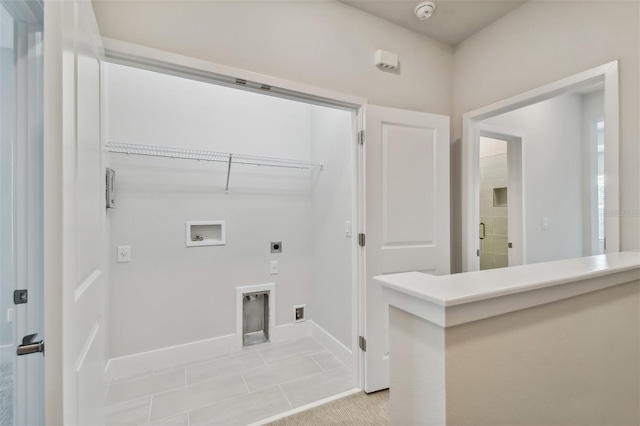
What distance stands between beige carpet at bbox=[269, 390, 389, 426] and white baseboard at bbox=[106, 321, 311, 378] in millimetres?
1060

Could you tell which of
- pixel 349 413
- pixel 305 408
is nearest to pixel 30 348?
pixel 305 408

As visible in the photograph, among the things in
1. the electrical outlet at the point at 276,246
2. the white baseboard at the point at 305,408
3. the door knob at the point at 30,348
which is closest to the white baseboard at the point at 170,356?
the electrical outlet at the point at 276,246

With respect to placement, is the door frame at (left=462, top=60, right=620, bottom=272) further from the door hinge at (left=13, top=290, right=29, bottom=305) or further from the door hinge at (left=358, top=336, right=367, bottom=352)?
the door hinge at (left=13, top=290, right=29, bottom=305)

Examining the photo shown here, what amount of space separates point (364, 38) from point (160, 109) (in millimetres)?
1740

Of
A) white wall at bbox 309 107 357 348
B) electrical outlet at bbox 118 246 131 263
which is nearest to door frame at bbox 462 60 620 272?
white wall at bbox 309 107 357 348

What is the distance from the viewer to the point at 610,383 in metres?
1.15

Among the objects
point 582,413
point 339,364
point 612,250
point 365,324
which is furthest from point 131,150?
point 612,250

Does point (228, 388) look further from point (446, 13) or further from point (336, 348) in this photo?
point (446, 13)

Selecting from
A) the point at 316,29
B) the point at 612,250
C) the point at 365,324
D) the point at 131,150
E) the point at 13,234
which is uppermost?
the point at 316,29

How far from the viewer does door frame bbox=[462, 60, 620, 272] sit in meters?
1.54

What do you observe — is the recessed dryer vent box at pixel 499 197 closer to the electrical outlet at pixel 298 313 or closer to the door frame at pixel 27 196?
the electrical outlet at pixel 298 313

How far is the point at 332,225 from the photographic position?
2.61m

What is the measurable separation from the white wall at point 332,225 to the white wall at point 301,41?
1.57 feet

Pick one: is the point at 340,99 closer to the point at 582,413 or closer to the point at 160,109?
the point at 160,109
